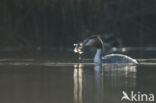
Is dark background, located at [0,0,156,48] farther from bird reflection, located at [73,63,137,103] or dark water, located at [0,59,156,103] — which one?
bird reflection, located at [73,63,137,103]

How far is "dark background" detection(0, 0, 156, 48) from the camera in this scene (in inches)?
1061

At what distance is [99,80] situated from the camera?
1273 cm

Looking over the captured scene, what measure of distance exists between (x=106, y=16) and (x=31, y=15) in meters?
3.89

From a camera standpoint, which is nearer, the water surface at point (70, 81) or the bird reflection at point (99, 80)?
the water surface at point (70, 81)

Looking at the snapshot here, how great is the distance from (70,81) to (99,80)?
2.08 feet

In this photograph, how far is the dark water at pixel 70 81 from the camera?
1031 cm

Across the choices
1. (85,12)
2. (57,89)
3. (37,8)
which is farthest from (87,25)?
(57,89)

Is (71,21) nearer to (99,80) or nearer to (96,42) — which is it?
(96,42)

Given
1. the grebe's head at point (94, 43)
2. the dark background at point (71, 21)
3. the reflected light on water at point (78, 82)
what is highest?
the dark background at point (71, 21)

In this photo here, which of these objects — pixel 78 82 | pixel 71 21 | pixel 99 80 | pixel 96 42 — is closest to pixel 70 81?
pixel 78 82

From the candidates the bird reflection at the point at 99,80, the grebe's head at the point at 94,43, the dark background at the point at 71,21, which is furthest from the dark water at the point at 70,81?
the dark background at the point at 71,21

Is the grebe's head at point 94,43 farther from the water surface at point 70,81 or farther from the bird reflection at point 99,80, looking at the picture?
the bird reflection at point 99,80

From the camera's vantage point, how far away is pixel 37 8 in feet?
89.2

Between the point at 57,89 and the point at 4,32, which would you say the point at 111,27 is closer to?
the point at 4,32
